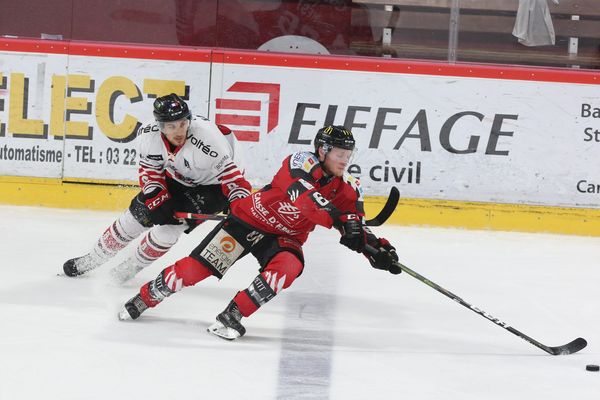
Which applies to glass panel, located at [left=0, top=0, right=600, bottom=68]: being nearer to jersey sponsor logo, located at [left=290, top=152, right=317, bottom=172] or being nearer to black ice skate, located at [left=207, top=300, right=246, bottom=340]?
jersey sponsor logo, located at [left=290, top=152, right=317, bottom=172]

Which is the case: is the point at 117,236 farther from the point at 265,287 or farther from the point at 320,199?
the point at 320,199

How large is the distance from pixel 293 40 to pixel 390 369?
162 inches

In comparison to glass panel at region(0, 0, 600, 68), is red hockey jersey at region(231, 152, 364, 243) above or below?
below

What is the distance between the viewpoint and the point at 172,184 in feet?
16.1

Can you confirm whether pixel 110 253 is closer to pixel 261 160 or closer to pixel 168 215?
pixel 168 215

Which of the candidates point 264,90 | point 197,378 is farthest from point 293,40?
point 197,378

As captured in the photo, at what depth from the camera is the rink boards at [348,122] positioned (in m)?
7.06

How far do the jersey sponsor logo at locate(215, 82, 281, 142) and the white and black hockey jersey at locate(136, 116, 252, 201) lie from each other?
2340 millimetres

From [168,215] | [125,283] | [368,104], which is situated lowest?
[125,283]

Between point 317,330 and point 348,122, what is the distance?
3.13 meters

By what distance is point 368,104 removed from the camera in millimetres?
7109

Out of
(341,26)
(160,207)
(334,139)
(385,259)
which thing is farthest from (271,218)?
(341,26)

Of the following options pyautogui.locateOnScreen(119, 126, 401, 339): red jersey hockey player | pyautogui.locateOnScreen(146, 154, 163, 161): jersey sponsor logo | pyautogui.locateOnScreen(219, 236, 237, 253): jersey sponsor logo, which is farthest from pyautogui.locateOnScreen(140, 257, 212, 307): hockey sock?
pyautogui.locateOnScreen(146, 154, 163, 161): jersey sponsor logo

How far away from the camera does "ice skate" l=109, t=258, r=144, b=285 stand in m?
4.89
